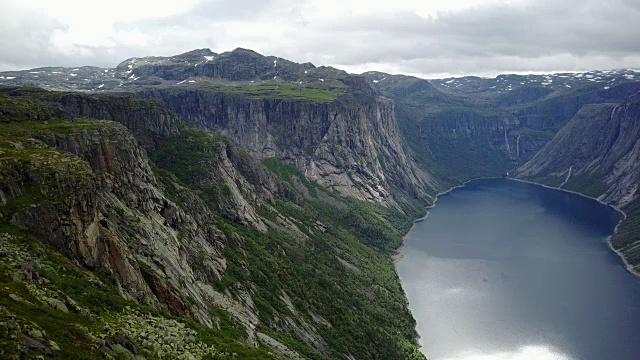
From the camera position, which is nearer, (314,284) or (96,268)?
(96,268)

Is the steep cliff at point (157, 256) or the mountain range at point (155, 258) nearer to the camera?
the mountain range at point (155, 258)

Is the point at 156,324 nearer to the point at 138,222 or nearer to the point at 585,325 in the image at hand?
the point at 138,222

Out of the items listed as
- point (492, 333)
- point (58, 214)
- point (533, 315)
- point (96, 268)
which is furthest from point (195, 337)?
point (533, 315)

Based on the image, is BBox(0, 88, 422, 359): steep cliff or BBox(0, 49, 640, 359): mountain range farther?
BBox(0, 88, 422, 359): steep cliff

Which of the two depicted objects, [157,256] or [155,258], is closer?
[155,258]

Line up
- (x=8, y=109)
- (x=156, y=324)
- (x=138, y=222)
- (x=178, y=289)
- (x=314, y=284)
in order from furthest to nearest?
1. (x=314, y=284)
2. (x=8, y=109)
3. (x=138, y=222)
4. (x=178, y=289)
5. (x=156, y=324)

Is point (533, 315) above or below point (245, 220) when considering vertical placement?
below

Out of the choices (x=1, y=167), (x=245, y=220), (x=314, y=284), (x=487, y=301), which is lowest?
(x=487, y=301)

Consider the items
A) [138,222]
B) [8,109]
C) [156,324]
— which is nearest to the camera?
[156,324]
